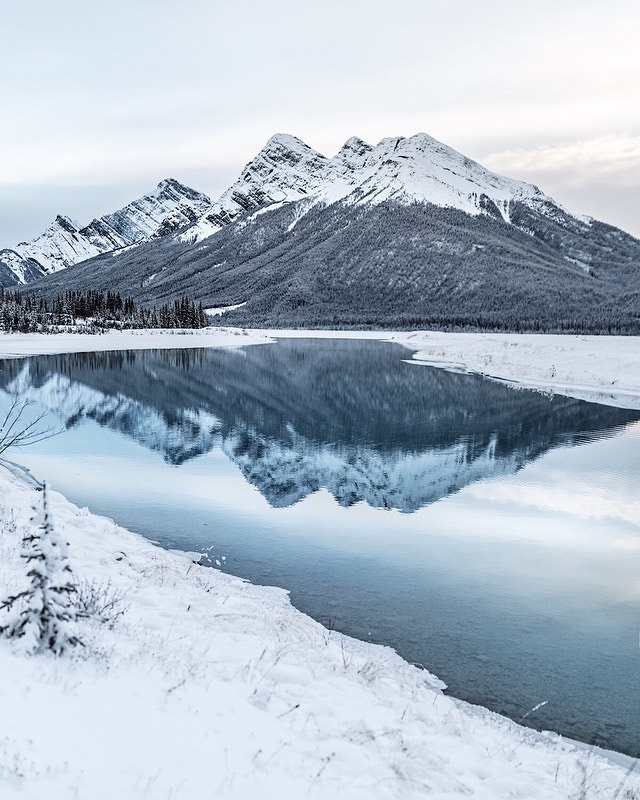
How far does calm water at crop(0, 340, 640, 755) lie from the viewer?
9.91m

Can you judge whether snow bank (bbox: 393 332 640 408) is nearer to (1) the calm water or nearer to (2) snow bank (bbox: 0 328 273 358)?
(1) the calm water

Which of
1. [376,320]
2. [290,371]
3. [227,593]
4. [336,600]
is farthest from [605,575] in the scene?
[376,320]

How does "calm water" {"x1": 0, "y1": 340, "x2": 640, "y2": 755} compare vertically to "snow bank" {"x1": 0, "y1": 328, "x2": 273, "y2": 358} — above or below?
below

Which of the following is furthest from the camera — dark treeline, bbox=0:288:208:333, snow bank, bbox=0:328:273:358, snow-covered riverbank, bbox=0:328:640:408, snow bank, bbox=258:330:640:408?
dark treeline, bbox=0:288:208:333

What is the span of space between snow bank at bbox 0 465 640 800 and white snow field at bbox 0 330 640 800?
0.06 ft

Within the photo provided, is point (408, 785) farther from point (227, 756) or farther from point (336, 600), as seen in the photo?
point (336, 600)

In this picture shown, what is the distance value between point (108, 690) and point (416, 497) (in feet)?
45.6

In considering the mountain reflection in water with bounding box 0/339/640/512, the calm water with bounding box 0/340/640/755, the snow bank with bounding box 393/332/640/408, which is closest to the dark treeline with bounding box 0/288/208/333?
the mountain reflection in water with bounding box 0/339/640/512

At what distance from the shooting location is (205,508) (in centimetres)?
1762

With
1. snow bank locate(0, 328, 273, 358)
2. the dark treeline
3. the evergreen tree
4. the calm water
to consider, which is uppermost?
the dark treeline

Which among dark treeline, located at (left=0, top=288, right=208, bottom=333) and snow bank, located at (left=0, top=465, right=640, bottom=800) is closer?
snow bank, located at (left=0, top=465, right=640, bottom=800)

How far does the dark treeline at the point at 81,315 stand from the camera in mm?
113750

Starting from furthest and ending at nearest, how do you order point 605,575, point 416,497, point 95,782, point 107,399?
point 107,399 < point 416,497 < point 605,575 < point 95,782

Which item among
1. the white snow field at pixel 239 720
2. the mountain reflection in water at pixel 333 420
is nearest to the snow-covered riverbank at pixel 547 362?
the mountain reflection in water at pixel 333 420
